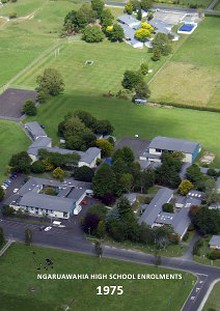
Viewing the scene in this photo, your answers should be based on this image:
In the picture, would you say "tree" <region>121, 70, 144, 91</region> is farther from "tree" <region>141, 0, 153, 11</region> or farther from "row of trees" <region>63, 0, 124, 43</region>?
"tree" <region>141, 0, 153, 11</region>

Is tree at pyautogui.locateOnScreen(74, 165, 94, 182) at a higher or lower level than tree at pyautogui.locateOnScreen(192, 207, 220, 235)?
lower

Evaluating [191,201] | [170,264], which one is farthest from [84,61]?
[170,264]

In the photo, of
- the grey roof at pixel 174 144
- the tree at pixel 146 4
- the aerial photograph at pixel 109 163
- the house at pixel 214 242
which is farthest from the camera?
the tree at pixel 146 4

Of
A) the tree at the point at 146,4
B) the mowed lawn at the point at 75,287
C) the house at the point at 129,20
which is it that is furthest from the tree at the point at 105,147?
the tree at the point at 146,4

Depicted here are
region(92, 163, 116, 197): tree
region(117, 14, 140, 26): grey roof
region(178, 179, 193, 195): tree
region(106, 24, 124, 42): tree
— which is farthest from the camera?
region(117, 14, 140, 26): grey roof

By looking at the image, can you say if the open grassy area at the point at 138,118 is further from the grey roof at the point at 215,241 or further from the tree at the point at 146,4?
the tree at the point at 146,4

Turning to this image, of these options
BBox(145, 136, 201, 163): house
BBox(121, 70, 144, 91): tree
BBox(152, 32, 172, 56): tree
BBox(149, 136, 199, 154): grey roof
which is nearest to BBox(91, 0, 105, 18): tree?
BBox(152, 32, 172, 56): tree
